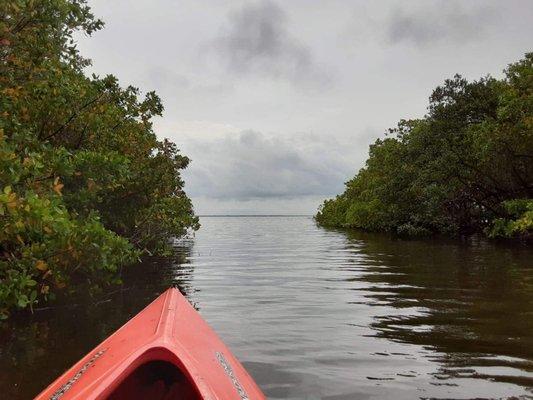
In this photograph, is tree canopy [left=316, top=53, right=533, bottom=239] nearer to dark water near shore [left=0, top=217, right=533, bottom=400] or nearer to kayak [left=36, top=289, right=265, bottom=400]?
dark water near shore [left=0, top=217, right=533, bottom=400]

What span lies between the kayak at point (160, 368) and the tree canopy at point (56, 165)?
5.60 ft

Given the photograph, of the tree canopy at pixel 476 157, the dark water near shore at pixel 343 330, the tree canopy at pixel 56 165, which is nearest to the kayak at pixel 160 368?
the dark water near shore at pixel 343 330

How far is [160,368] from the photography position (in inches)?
224

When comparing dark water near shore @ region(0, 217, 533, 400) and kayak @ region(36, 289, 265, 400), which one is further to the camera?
dark water near shore @ region(0, 217, 533, 400)

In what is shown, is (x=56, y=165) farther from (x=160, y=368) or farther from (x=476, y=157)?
(x=476, y=157)

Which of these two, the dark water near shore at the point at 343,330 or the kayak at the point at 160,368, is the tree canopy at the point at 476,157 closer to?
the dark water near shore at the point at 343,330

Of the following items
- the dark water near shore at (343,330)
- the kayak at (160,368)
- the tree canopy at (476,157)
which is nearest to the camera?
the kayak at (160,368)

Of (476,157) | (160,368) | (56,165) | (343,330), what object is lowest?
(343,330)

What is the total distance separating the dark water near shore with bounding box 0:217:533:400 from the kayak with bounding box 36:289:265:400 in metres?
1.01

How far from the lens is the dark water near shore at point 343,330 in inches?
237

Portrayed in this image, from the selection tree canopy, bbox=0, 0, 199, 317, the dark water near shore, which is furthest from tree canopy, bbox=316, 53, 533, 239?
tree canopy, bbox=0, 0, 199, 317

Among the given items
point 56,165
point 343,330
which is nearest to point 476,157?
point 343,330

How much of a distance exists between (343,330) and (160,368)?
397 centimetres

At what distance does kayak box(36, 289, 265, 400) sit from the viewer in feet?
13.7
